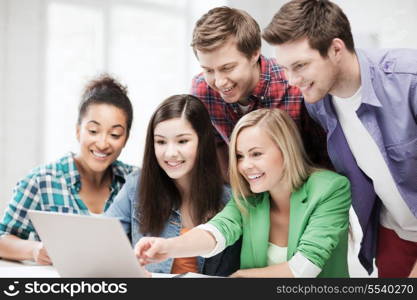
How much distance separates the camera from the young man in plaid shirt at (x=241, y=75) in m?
1.99

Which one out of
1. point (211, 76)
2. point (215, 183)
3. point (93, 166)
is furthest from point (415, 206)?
point (93, 166)

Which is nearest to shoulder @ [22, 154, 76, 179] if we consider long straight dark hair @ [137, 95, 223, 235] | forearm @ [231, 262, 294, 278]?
long straight dark hair @ [137, 95, 223, 235]

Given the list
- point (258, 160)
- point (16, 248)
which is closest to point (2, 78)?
point (16, 248)

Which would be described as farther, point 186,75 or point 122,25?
point 186,75

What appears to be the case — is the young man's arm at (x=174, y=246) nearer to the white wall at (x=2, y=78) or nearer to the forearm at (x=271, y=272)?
the forearm at (x=271, y=272)

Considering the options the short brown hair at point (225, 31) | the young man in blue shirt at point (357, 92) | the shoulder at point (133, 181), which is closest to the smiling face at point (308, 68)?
the young man in blue shirt at point (357, 92)

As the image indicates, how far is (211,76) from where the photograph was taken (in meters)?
2.03

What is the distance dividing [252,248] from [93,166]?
2.80 feet

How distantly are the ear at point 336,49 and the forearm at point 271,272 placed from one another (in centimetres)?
64

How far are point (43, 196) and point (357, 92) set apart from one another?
1287 millimetres

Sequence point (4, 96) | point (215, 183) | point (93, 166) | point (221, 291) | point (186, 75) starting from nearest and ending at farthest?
1. point (221, 291)
2. point (215, 183)
3. point (93, 166)
4. point (4, 96)
5. point (186, 75)

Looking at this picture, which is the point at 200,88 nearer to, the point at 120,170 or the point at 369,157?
the point at 120,170

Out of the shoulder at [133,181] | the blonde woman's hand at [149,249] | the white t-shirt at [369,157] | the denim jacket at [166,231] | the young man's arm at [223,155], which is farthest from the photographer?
the young man's arm at [223,155]

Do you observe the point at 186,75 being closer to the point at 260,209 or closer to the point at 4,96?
the point at 4,96
